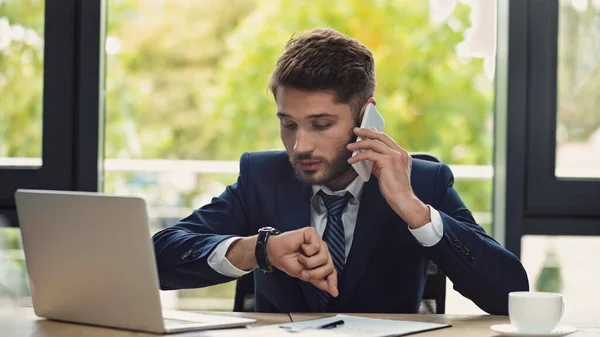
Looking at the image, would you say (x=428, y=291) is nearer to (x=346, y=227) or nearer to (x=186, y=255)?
(x=346, y=227)

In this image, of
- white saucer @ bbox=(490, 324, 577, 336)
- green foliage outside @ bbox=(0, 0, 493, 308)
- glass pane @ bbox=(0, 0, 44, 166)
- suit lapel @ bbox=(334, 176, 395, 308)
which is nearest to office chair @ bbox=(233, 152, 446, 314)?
suit lapel @ bbox=(334, 176, 395, 308)

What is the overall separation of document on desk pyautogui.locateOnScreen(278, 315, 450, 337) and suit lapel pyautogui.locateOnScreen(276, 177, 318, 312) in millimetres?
448

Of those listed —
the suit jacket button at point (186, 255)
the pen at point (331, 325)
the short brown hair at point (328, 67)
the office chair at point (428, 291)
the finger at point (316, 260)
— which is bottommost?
the office chair at point (428, 291)

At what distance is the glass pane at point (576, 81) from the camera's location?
2768mm

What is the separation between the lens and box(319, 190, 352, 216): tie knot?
1996 mm

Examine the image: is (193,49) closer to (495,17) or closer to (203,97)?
(203,97)

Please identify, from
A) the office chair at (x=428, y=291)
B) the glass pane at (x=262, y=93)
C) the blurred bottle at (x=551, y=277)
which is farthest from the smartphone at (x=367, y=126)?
the glass pane at (x=262, y=93)

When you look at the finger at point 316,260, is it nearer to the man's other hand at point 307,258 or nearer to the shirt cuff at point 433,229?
the man's other hand at point 307,258

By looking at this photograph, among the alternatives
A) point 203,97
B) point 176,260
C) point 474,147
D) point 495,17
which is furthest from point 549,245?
point 203,97

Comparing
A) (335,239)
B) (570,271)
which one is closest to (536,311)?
(335,239)

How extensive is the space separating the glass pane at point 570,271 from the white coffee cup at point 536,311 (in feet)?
4.94

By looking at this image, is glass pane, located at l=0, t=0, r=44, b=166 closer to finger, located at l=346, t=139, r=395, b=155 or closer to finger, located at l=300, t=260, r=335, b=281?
finger, located at l=346, t=139, r=395, b=155

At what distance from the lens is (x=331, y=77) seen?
6.50 ft

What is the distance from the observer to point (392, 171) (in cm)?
184
